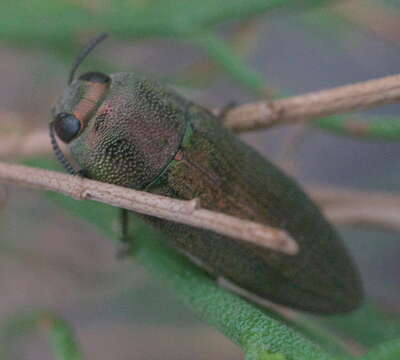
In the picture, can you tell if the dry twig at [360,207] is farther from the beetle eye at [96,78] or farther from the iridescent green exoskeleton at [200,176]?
the beetle eye at [96,78]

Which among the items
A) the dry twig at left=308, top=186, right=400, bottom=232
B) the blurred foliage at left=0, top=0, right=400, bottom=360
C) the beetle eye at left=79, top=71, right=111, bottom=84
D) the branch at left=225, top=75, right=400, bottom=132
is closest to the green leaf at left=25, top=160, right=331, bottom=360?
the blurred foliage at left=0, top=0, right=400, bottom=360

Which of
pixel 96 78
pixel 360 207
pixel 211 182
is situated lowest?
pixel 360 207

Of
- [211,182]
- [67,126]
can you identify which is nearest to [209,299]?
[211,182]

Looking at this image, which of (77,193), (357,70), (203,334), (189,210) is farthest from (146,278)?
(357,70)

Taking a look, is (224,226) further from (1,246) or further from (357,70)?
(357,70)

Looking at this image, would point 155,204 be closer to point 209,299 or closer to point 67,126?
point 209,299

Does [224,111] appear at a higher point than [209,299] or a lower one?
higher

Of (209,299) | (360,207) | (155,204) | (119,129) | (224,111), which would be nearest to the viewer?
(155,204)
